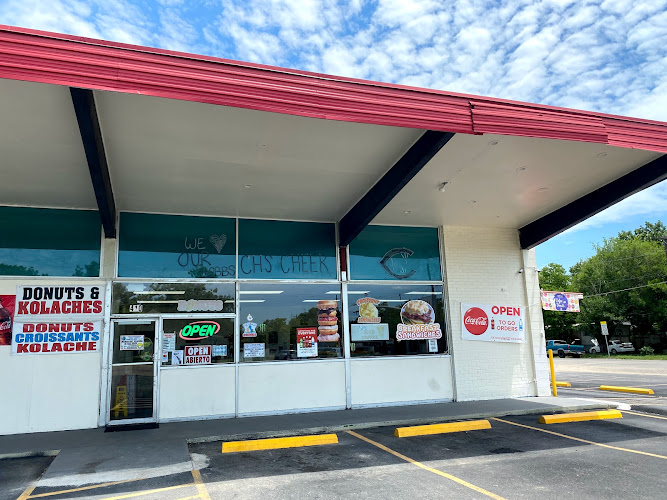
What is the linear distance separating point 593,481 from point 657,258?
1849 inches

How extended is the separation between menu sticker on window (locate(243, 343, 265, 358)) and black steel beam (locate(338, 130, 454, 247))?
315 centimetres

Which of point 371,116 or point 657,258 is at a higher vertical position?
point 657,258

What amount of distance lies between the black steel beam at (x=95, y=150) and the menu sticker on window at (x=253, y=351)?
3.76m

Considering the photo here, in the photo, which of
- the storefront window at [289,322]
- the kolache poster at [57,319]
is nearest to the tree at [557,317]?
the storefront window at [289,322]

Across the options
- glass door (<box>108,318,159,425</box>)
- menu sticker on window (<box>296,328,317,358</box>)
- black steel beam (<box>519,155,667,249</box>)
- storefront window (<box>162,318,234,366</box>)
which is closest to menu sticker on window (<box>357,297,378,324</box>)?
menu sticker on window (<box>296,328,317,358</box>)

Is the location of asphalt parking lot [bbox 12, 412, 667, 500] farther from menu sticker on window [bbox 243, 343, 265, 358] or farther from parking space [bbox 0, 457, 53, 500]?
menu sticker on window [bbox 243, 343, 265, 358]

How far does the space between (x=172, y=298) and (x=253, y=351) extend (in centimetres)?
210

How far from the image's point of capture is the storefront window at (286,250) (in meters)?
11.1

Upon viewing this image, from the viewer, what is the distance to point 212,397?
10133 millimetres

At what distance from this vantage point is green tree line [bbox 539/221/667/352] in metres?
43.0

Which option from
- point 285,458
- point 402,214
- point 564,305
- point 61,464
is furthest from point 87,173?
point 564,305

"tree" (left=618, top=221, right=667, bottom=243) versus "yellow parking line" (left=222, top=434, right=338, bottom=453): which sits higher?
"tree" (left=618, top=221, right=667, bottom=243)

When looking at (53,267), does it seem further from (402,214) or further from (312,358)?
(402,214)

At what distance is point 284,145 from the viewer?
781 cm
